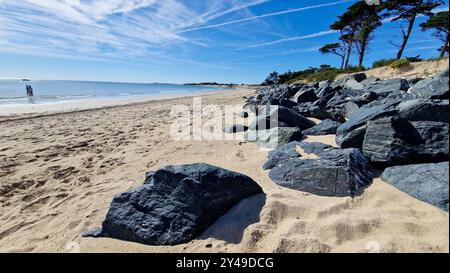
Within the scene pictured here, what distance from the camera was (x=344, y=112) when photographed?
612cm

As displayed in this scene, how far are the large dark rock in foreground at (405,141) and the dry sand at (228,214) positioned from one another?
1.23 feet

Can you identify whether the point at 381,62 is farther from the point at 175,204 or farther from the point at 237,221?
the point at 175,204

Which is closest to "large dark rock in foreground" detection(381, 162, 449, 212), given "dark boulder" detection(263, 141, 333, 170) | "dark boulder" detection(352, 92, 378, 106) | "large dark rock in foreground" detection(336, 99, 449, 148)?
"large dark rock in foreground" detection(336, 99, 449, 148)

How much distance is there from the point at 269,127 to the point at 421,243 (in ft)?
12.3

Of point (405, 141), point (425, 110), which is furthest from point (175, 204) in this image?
point (425, 110)

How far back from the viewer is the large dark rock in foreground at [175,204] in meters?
2.32

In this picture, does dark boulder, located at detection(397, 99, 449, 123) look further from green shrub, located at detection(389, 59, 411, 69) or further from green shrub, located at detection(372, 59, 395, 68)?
green shrub, located at detection(372, 59, 395, 68)

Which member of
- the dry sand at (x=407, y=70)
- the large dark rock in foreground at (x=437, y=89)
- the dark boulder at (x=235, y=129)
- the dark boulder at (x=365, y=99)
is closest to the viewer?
the large dark rock in foreground at (x=437, y=89)

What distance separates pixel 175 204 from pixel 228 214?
54 centimetres

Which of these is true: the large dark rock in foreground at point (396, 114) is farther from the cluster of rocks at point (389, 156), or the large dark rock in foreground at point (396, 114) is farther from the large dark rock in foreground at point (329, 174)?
the large dark rock in foreground at point (329, 174)

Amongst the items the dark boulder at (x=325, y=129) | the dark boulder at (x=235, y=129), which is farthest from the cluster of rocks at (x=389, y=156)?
the dark boulder at (x=235, y=129)
